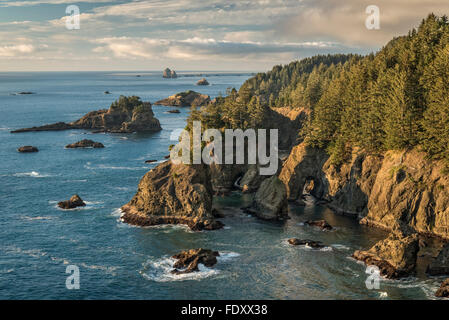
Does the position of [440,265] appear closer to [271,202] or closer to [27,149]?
[271,202]

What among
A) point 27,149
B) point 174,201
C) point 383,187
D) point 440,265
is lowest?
point 440,265

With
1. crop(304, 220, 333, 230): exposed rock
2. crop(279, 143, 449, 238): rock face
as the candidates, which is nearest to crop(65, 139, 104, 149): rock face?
crop(279, 143, 449, 238): rock face

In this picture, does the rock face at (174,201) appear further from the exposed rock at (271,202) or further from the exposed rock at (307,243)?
the exposed rock at (307,243)

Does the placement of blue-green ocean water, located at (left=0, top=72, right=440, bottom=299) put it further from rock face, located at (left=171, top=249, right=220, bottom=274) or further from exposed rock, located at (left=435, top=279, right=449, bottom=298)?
exposed rock, located at (left=435, top=279, right=449, bottom=298)

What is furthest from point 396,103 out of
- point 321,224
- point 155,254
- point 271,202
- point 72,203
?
point 72,203

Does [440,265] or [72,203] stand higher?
[72,203]

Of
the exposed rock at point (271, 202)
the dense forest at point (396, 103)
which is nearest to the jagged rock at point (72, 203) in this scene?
the exposed rock at point (271, 202)
